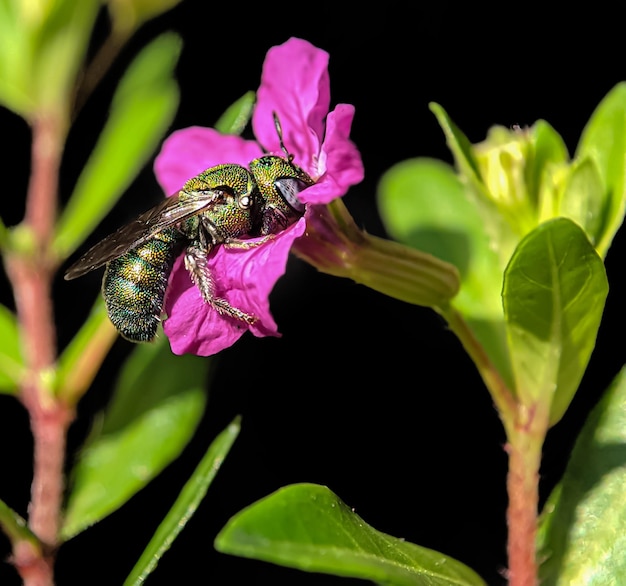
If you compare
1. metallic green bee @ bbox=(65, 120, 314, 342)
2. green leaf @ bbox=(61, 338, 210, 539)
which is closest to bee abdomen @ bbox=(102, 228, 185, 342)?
metallic green bee @ bbox=(65, 120, 314, 342)


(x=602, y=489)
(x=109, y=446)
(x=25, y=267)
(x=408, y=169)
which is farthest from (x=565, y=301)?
(x=25, y=267)

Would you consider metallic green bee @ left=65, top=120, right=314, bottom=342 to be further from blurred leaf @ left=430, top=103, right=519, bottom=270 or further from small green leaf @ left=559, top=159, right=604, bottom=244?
small green leaf @ left=559, top=159, right=604, bottom=244

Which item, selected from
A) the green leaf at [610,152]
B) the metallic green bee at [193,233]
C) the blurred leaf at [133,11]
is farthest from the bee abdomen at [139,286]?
the blurred leaf at [133,11]

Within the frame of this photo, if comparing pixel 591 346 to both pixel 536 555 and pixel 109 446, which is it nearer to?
pixel 536 555

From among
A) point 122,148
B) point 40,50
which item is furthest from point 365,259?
point 40,50

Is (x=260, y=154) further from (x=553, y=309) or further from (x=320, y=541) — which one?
(x=320, y=541)
